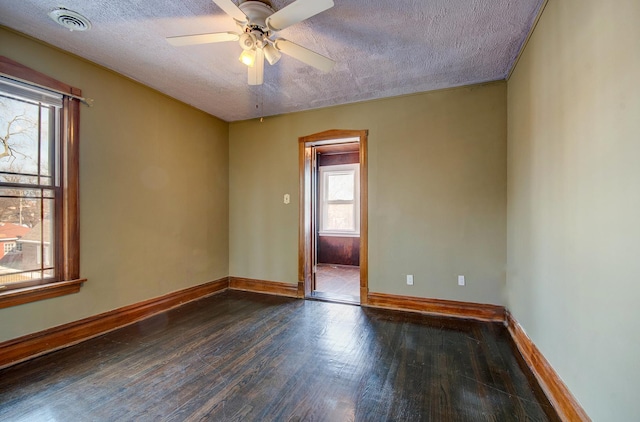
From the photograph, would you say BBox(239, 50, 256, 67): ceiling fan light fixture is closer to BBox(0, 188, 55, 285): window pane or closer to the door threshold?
BBox(0, 188, 55, 285): window pane

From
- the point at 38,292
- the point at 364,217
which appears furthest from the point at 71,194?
the point at 364,217

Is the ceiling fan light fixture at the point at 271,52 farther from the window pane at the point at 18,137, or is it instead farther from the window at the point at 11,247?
the window at the point at 11,247

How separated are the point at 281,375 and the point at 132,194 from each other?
8.09 ft

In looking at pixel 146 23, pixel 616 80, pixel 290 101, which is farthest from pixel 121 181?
pixel 616 80

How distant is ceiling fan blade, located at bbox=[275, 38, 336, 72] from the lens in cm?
201

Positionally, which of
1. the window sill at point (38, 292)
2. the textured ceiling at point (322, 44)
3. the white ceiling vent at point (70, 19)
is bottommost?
the window sill at point (38, 292)

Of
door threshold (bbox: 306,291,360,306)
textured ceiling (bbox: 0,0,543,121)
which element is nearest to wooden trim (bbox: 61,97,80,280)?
textured ceiling (bbox: 0,0,543,121)

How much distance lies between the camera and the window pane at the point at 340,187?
20.7 feet

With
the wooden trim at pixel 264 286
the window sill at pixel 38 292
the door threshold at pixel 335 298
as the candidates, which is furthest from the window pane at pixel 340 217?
the window sill at pixel 38 292

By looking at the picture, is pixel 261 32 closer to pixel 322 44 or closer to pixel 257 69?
pixel 257 69

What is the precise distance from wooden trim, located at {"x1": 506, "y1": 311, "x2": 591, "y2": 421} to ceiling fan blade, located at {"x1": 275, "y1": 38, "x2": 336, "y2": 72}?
2.60 m

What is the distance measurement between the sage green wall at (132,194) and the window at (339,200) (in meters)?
2.81

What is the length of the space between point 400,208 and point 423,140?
86cm

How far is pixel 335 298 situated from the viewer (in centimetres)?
391
